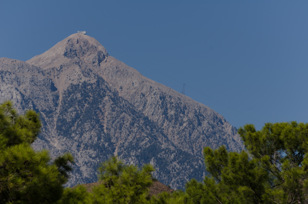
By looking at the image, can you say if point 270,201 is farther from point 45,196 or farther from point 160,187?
point 160,187

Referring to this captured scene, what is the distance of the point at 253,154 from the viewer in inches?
883

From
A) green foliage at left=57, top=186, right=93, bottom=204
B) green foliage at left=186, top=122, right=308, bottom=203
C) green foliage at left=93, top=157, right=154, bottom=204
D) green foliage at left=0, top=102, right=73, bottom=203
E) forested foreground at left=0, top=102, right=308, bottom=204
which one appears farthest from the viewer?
green foliage at left=186, top=122, right=308, bottom=203

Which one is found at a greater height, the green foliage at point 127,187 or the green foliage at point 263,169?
the green foliage at point 263,169

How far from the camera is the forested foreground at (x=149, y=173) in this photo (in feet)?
27.6

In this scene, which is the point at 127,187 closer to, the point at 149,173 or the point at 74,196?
the point at 149,173

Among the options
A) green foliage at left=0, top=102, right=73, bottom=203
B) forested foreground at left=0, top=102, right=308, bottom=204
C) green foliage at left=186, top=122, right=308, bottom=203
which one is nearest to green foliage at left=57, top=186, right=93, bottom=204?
forested foreground at left=0, top=102, right=308, bottom=204

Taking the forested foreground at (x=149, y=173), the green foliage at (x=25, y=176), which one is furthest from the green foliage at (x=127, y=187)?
the green foliage at (x=25, y=176)

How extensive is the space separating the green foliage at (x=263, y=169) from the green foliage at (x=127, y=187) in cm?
465

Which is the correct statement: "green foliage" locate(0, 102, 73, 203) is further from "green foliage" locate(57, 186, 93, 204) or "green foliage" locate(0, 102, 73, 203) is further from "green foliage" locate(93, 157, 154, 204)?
"green foliage" locate(93, 157, 154, 204)

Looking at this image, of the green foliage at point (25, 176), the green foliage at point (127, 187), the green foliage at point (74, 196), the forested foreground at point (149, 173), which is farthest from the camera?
Answer: the green foliage at point (127, 187)

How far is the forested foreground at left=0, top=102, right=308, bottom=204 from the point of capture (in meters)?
8.40

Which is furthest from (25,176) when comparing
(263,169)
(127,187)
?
(263,169)

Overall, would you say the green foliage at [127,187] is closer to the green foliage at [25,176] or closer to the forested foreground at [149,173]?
the forested foreground at [149,173]

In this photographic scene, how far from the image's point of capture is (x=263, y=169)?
761 inches
